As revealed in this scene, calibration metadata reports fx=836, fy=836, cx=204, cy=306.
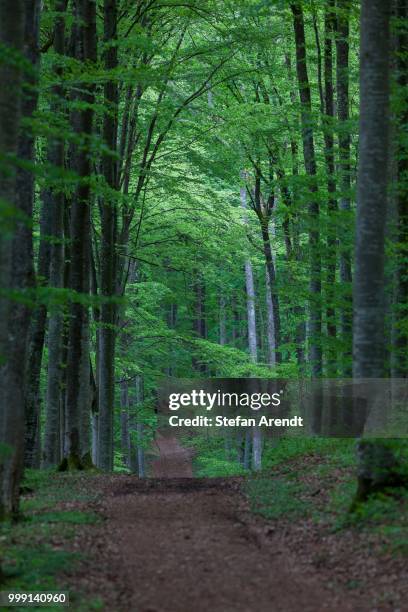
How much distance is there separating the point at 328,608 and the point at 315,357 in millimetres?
15009

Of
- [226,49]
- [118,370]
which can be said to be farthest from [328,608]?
[118,370]

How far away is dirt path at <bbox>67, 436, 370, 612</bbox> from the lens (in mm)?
8031

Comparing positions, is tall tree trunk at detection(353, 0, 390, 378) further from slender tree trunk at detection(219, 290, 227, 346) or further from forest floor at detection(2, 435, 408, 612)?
slender tree trunk at detection(219, 290, 227, 346)

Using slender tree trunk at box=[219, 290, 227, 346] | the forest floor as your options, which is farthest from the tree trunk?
slender tree trunk at box=[219, 290, 227, 346]

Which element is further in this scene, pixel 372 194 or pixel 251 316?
pixel 251 316

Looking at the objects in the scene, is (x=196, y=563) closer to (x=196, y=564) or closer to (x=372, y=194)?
(x=196, y=564)

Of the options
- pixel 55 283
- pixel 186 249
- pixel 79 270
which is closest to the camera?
pixel 79 270

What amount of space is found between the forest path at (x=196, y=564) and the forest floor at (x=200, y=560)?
0.04 ft

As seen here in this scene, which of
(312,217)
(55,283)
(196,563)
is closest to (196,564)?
(196,563)

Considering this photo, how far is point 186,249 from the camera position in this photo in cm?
2927

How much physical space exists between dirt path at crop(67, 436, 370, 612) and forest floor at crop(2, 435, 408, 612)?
0.04 feet

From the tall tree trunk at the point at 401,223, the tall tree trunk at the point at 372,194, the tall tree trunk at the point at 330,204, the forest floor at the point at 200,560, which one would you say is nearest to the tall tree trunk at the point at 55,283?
the forest floor at the point at 200,560

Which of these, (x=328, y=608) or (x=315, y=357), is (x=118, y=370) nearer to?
(x=315, y=357)

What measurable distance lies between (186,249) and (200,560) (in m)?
20.2
